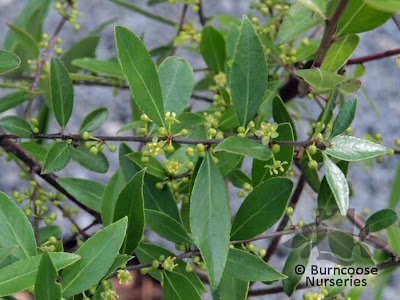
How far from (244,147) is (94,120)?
0.86 feet

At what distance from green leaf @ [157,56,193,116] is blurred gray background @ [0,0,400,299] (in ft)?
3.22

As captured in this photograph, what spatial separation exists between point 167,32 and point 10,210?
1.39m

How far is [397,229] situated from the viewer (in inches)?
29.9

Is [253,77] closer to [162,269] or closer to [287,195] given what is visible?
[287,195]

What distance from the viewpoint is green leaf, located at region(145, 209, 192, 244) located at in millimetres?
644

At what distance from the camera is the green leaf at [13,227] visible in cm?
58

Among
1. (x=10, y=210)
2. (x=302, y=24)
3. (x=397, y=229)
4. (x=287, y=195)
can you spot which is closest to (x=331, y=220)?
(x=397, y=229)

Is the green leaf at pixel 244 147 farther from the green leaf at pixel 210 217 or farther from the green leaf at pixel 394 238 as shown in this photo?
the green leaf at pixel 394 238

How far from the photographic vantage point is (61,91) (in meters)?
0.72

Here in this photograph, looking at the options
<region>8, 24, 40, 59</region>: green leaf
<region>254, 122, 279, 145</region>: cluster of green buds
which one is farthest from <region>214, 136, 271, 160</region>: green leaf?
<region>8, 24, 40, 59</region>: green leaf

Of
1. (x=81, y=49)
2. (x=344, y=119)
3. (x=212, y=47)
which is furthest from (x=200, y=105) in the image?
(x=344, y=119)

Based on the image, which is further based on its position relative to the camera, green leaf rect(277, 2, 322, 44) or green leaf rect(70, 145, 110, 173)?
green leaf rect(70, 145, 110, 173)

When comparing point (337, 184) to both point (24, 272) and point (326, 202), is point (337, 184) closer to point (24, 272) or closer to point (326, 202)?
point (326, 202)

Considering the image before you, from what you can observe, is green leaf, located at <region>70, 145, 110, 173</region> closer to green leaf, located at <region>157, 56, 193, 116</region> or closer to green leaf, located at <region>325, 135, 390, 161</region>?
green leaf, located at <region>157, 56, 193, 116</region>
